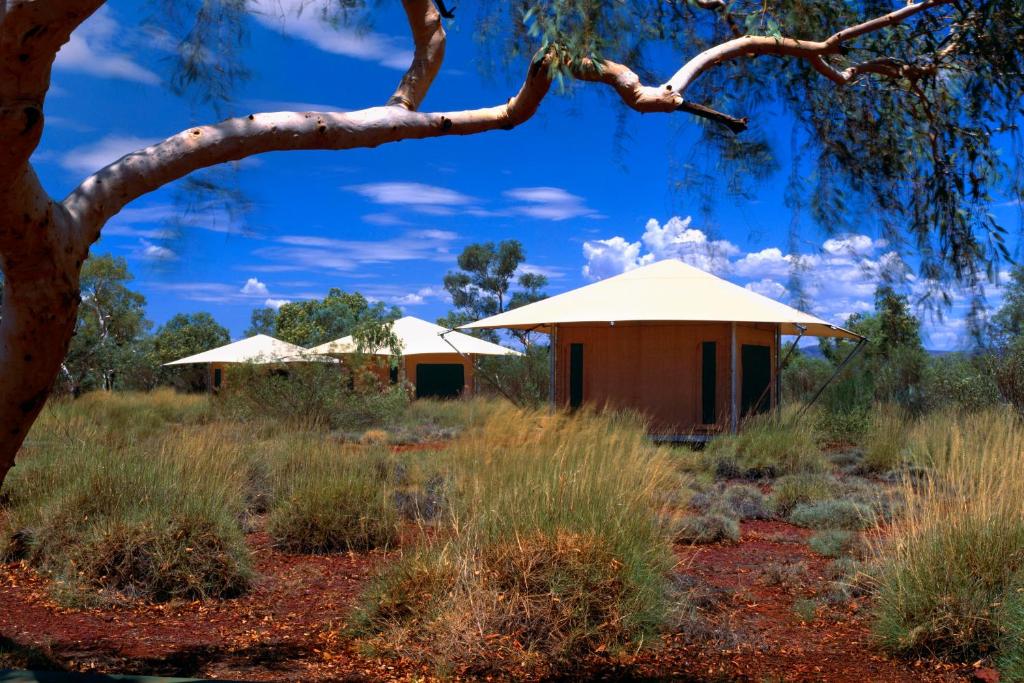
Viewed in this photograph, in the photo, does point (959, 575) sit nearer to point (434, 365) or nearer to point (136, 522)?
point (136, 522)

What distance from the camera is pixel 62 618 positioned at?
678 cm

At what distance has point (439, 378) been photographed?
35.9m

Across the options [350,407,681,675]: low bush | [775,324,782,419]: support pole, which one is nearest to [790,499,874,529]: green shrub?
[350,407,681,675]: low bush

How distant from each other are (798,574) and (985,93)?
12.7ft

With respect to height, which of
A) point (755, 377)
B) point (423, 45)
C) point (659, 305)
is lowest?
point (755, 377)

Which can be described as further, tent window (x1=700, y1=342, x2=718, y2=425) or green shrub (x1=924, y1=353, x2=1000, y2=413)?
tent window (x1=700, y1=342, x2=718, y2=425)

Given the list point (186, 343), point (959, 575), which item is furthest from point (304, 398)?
point (186, 343)

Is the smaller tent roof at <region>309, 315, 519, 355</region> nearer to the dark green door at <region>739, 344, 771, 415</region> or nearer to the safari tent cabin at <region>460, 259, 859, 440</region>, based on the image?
the safari tent cabin at <region>460, 259, 859, 440</region>

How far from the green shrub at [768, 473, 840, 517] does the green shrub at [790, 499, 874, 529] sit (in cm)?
53

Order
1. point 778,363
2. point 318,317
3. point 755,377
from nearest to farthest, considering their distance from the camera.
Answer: point 755,377 → point 778,363 → point 318,317

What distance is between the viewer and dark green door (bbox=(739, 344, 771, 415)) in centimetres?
2044

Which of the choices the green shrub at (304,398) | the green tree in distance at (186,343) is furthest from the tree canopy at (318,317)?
the green shrub at (304,398)

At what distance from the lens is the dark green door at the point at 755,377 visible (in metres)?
20.4

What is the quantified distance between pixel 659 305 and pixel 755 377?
3.59 metres
